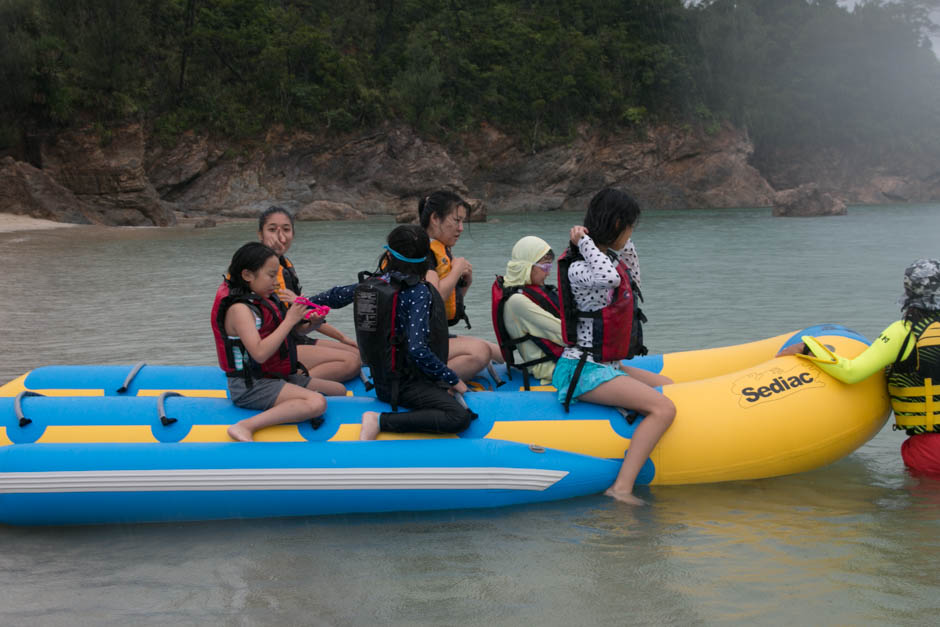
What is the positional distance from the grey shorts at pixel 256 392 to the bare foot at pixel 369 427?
38 centimetres

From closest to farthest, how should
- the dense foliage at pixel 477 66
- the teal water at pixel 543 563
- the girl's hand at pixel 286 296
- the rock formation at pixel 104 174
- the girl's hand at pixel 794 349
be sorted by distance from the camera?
the teal water at pixel 543 563
the girl's hand at pixel 286 296
the girl's hand at pixel 794 349
the rock formation at pixel 104 174
the dense foliage at pixel 477 66

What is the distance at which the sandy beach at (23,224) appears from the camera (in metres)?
21.6

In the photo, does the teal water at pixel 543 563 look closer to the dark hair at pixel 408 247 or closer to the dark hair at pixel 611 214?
the dark hair at pixel 408 247

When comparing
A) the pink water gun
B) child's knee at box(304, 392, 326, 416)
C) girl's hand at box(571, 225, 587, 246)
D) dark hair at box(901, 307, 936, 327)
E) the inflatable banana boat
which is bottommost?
the inflatable banana boat

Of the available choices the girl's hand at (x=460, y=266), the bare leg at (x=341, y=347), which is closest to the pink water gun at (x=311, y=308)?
the bare leg at (x=341, y=347)

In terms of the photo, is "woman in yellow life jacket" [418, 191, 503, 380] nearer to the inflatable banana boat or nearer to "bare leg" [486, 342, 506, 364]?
"bare leg" [486, 342, 506, 364]

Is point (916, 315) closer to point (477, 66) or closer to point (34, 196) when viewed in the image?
point (34, 196)

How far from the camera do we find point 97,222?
2603 cm

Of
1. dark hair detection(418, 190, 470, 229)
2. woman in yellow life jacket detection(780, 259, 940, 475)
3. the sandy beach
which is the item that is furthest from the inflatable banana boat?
the sandy beach

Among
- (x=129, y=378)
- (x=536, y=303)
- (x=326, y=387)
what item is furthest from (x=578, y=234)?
(x=129, y=378)

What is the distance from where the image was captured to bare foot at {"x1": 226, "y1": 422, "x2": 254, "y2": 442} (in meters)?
3.38

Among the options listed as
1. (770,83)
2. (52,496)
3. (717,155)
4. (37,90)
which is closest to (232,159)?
(37,90)

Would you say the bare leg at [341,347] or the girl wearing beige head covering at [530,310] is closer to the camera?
the girl wearing beige head covering at [530,310]

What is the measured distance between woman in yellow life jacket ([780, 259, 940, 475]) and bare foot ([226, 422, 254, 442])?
2440 mm
